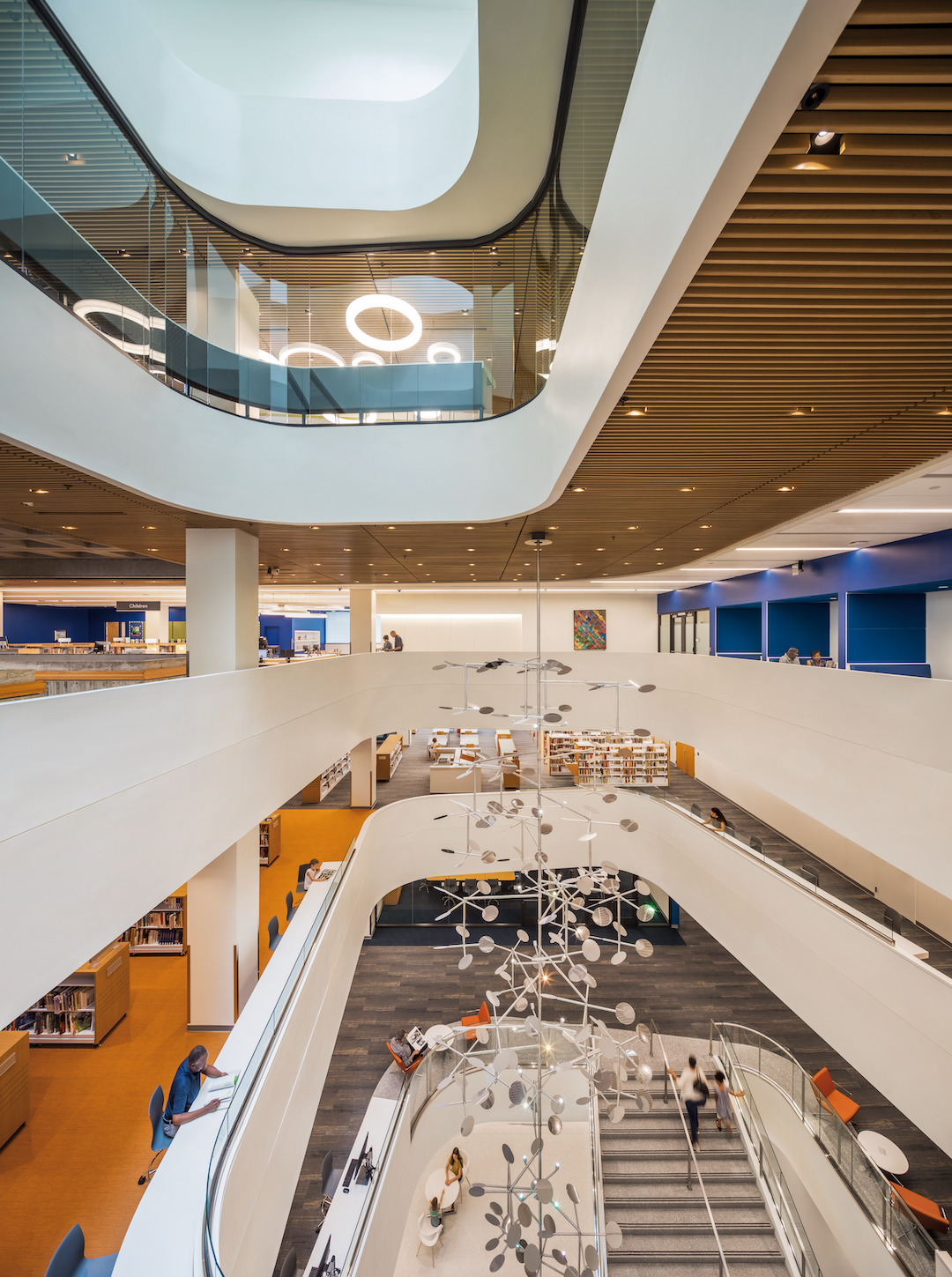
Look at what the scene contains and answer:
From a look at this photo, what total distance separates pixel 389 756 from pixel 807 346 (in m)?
16.5

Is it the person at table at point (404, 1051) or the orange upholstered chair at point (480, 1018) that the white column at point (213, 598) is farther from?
the orange upholstered chair at point (480, 1018)

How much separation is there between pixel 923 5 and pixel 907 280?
1.30m

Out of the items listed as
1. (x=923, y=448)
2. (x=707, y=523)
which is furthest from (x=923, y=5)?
(x=707, y=523)

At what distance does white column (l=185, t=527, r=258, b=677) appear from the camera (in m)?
7.50

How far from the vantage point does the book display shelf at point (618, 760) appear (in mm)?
16781

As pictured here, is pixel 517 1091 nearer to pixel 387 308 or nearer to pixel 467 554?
pixel 467 554

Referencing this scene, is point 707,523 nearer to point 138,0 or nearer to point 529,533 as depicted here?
point 529,533

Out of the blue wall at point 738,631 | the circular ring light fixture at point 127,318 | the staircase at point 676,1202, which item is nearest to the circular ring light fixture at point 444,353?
the circular ring light fixture at point 127,318

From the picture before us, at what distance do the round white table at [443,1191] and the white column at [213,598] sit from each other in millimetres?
8273

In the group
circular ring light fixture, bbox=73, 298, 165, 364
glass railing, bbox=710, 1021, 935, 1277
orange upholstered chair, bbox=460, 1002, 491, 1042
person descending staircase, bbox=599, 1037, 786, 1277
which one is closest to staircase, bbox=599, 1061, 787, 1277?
person descending staircase, bbox=599, 1037, 786, 1277

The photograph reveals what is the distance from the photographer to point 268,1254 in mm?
4836

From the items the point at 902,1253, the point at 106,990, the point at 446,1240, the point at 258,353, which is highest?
the point at 258,353

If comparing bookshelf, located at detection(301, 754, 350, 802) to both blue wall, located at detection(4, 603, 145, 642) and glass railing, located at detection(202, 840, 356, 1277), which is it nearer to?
Answer: glass railing, located at detection(202, 840, 356, 1277)

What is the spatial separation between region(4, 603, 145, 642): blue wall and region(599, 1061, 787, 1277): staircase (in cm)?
2196
